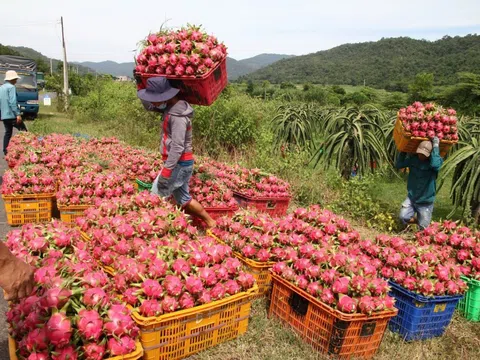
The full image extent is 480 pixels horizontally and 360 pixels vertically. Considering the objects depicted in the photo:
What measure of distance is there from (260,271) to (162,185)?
1.64 m

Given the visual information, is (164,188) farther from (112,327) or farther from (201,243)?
(112,327)

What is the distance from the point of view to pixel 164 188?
4695 millimetres

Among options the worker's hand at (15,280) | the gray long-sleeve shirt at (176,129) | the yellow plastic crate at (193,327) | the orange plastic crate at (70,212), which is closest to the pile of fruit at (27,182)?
the orange plastic crate at (70,212)

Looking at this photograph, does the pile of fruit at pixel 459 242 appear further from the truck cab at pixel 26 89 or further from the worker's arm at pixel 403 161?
the truck cab at pixel 26 89

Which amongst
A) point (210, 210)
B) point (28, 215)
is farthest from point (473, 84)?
point (28, 215)

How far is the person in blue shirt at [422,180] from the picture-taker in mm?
5590

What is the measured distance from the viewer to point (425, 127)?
5.59 m

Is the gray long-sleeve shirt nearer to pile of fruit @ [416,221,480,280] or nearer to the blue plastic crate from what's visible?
the blue plastic crate

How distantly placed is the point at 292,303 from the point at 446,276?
4.69 ft

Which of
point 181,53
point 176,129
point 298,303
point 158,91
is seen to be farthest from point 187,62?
point 298,303

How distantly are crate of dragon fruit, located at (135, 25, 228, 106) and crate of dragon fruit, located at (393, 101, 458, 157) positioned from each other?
278cm

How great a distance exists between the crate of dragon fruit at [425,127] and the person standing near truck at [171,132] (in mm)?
3206

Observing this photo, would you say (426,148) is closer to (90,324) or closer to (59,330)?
(90,324)

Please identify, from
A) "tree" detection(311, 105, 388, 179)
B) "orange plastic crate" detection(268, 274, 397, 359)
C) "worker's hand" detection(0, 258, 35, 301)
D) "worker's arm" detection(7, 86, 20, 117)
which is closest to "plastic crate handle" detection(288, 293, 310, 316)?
"orange plastic crate" detection(268, 274, 397, 359)
